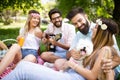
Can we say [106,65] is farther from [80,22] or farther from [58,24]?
[58,24]

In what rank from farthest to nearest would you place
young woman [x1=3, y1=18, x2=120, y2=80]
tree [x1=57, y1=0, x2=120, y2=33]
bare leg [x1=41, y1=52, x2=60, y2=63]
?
tree [x1=57, y1=0, x2=120, y2=33]
bare leg [x1=41, y1=52, x2=60, y2=63]
young woman [x1=3, y1=18, x2=120, y2=80]

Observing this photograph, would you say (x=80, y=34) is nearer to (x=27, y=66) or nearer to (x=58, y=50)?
(x=58, y=50)

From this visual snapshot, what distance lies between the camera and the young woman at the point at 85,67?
3600 mm

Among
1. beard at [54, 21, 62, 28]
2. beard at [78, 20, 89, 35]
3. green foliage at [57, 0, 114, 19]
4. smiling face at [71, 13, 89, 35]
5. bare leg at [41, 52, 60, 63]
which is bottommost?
green foliage at [57, 0, 114, 19]

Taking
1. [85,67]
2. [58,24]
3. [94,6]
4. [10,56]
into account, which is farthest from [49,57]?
[94,6]

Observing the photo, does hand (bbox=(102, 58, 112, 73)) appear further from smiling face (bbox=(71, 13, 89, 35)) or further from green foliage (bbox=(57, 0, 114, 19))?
green foliage (bbox=(57, 0, 114, 19))

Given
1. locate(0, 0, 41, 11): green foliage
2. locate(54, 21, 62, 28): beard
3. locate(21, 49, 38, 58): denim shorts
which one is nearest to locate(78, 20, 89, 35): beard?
locate(54, 21, 62, 28): beard

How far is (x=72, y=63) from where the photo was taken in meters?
3.79

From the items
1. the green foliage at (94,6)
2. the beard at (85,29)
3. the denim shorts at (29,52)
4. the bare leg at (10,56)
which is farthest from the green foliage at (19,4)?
the beard at (85,29)

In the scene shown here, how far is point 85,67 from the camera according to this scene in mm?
3877

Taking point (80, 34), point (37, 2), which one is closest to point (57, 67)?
point (80, 34)

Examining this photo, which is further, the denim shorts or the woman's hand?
the denim shorts

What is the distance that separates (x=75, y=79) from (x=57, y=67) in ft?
4.96

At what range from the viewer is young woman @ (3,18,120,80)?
360cm
